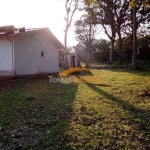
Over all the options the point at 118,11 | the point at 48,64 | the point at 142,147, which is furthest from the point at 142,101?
the point at 118,11

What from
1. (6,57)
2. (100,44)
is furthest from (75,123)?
(100,44)

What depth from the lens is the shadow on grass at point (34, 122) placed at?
4516 millimetres

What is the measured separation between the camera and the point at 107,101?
28.3ft

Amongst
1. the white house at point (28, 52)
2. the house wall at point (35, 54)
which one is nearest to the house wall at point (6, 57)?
the white house at point (28, 52)

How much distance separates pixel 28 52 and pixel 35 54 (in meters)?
0.92

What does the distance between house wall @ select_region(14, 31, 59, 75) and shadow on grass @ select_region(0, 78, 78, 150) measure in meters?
6.95

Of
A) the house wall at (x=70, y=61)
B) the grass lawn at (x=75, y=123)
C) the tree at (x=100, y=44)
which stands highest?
Result: the tree at (x=100, y=44)

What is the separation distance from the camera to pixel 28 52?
16609 millimetres

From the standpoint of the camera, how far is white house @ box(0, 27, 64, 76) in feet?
49.8

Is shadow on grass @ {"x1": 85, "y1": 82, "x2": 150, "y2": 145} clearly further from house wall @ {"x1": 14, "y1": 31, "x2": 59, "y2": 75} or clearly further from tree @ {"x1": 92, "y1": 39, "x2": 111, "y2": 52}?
tree @ {"x1": 92, "y1": 39, "x2": 111, "y2": 52}

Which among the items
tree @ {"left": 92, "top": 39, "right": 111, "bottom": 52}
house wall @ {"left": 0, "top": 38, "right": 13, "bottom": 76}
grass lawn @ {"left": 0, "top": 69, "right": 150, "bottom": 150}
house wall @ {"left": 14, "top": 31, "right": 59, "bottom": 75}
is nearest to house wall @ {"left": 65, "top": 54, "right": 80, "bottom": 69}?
house wall @ {"left": 14, "top": 31, "right": 59, "bottom": 75}

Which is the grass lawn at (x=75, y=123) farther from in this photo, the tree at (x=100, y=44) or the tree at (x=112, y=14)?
the tree at (x=100, y=44)

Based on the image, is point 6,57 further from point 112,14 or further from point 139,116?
point 112,14

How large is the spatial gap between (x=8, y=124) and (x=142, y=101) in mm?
5341
